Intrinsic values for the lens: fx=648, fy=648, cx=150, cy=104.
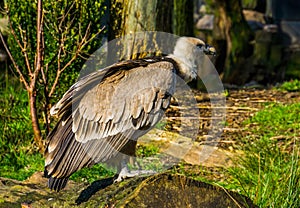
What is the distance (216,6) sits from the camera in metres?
16.0

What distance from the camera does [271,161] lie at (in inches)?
236

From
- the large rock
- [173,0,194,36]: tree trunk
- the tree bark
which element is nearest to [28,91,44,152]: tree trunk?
the tree bark

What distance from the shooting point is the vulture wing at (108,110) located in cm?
496

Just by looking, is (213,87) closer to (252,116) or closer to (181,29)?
(181,29)

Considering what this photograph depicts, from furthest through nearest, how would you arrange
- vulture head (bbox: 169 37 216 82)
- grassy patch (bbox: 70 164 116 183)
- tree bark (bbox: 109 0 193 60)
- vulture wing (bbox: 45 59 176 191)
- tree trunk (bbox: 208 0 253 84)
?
tree trunk (bbox: 208 0 253 84)
tree bark (bbox: 109 0 193 60)
grassy patch (bbox: 70 164 116 183)
vulture head (bbox: 169 37 216 82)
vulture wing (bbox: 45 59 176 191)

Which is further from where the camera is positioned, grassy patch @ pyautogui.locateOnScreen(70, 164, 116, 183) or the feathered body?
grassy patch @ pyautogui.locateOnScreen(70, 164, 116, 183)

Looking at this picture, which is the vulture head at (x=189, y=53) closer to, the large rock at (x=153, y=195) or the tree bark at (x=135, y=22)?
the large rock at (x=153, y=195)

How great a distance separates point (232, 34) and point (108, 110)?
35.4ft

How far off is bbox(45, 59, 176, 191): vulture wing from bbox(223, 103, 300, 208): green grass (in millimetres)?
984

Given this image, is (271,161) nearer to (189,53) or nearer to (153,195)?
(189,53)

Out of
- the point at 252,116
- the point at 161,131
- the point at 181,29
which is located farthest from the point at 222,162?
the point at 181,29

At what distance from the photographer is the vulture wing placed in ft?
16.3

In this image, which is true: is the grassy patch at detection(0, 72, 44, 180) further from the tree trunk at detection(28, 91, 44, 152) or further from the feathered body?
the feathered body

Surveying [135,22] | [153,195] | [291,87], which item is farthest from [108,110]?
[291,87]
